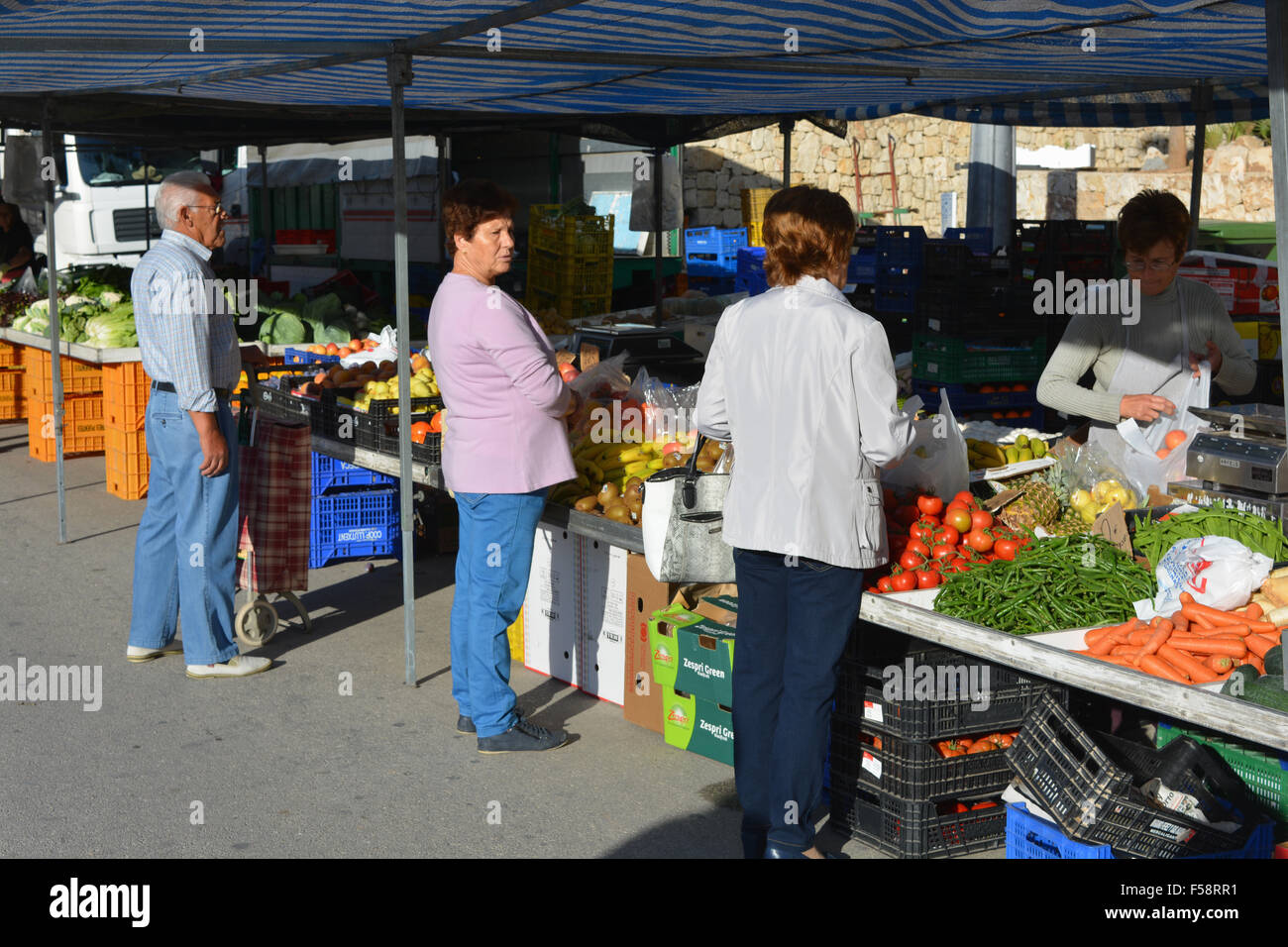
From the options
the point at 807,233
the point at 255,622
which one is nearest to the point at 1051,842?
the point at 807,233

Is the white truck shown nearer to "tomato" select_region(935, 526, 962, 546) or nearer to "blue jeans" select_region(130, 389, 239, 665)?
"blue jeans" select_region(130, 389, 239, 665)

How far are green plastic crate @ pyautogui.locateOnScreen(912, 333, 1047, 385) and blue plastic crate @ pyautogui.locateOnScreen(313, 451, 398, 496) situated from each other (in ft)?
13.7

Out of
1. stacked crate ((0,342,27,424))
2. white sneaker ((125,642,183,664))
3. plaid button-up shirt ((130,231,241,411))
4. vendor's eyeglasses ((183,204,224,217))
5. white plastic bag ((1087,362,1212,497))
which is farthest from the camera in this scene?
stacked crate ((0,342,27,424))

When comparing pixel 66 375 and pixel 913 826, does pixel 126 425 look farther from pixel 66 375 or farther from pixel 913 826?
pixel 913 826

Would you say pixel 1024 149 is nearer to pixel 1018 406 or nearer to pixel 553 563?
pixel 1018 406

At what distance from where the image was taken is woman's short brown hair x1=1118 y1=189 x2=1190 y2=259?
206 inches

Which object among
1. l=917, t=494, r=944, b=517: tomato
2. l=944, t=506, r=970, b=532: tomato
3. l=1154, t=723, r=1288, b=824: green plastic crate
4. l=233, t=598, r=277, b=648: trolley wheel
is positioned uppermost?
l=917, t=494, r=944, b=517: tomato

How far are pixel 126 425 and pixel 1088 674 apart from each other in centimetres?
802

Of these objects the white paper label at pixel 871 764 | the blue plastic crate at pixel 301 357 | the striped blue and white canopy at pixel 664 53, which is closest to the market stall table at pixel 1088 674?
the white paper label at pixel 871 764

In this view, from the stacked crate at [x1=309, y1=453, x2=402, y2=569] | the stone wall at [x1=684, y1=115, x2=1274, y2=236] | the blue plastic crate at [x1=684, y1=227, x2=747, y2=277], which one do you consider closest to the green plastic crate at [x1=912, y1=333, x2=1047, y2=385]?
the stacked crate at [x1=309, y1=453, x2=402, y2=569]

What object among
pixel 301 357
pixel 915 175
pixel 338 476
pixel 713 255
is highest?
pixel 915 175

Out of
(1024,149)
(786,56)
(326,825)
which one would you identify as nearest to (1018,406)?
(786,56)

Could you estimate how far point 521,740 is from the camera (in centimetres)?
542

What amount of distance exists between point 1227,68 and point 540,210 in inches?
284
